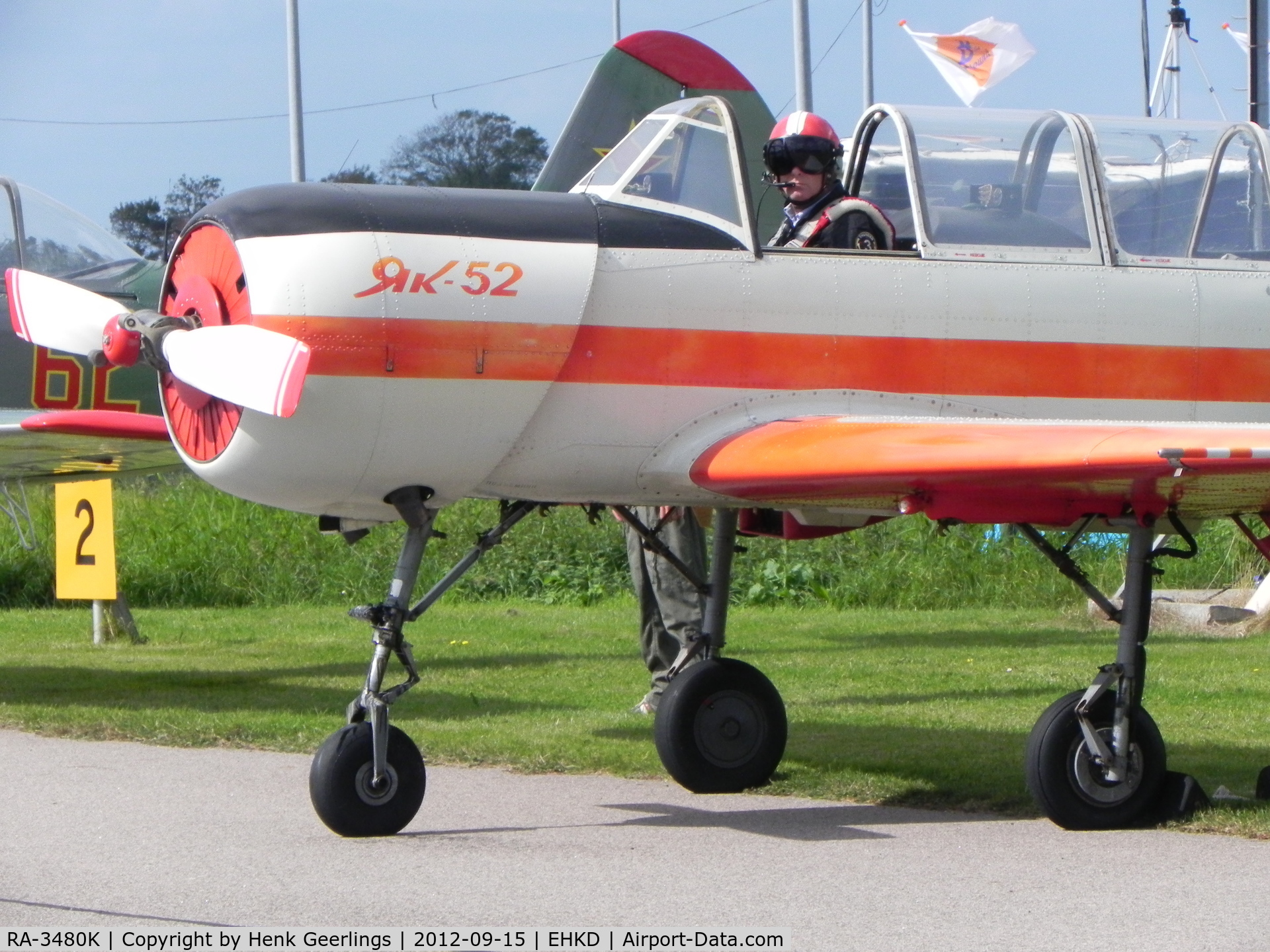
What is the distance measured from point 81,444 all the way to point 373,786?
460 centimetres

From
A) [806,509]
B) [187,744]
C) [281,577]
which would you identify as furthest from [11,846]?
[281,577]

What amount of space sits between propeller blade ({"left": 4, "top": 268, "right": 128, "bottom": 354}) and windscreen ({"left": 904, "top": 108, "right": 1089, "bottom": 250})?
2.88 metres

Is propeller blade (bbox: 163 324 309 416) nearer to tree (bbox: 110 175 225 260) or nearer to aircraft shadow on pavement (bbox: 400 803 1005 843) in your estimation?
aircraft shadow on pavement (bbox: 400 803 1005 843)

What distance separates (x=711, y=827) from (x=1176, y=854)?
1.51m


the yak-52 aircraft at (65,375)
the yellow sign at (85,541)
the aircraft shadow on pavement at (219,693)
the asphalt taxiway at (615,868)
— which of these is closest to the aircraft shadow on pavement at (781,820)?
the asphalt taxiway at (615,868)

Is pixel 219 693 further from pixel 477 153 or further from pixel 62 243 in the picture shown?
pixel 477 153

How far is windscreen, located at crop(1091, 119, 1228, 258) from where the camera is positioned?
19.9ft

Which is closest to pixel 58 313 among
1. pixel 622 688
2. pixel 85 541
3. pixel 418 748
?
pixel 418 748

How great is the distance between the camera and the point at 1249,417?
19.6 feet

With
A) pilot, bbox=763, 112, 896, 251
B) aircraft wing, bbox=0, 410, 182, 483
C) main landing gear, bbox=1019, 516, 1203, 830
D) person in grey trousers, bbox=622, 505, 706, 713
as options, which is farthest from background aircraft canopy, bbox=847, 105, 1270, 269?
aircraft wing, bbox=0, 410, 182, 483

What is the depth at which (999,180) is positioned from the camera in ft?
19.5

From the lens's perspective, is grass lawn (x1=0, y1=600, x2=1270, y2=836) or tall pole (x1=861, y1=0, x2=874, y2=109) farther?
tall pole (x1=861, y1=0, x2=874, y2=109)

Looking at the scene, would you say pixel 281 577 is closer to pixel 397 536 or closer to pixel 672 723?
pixel 397 536

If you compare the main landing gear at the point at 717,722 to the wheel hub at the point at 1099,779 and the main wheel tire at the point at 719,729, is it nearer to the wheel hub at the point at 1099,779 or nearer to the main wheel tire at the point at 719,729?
the main wheel tire at the point at 719,729
